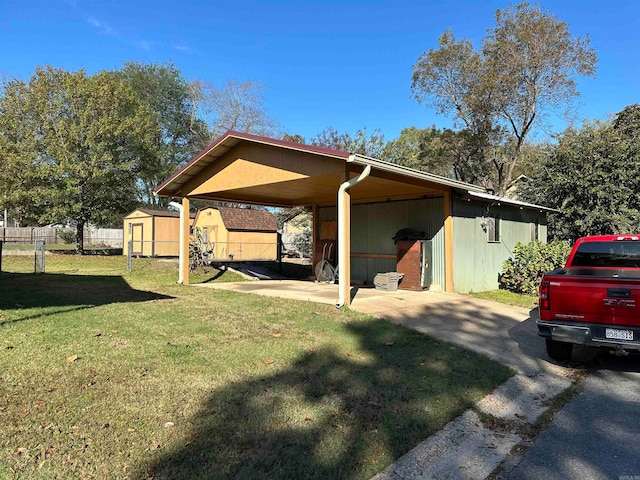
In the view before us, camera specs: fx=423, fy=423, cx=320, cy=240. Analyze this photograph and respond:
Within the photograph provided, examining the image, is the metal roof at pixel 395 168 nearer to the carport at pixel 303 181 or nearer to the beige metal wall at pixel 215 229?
the carport at pixel 303 181

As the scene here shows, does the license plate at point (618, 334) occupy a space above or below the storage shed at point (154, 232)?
below

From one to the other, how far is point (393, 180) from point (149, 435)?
26.0ft

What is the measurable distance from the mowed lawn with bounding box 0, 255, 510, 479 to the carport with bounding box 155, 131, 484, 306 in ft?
9.43

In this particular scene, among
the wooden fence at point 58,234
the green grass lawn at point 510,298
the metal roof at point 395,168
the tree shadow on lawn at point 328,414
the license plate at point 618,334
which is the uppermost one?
the metal roof at point 395,168


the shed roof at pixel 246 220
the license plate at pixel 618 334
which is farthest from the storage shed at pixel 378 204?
the shed roof at pixel 246 220

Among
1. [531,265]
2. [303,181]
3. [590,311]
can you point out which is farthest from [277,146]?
[531,265]

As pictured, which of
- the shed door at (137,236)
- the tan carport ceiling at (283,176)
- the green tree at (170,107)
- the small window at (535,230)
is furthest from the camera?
the green tree at (170,107)

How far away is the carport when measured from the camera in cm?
855

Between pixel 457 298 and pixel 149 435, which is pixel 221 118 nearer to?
pixel 457 298

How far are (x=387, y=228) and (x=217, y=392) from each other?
9.97m

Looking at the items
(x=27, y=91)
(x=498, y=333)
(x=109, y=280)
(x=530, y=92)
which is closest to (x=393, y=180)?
(x=498, y=333)

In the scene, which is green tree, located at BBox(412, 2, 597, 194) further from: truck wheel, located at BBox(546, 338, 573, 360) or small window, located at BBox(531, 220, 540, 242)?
truck wheel, located at BBox(546, 338, 573, 360)

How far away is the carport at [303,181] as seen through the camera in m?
8.55

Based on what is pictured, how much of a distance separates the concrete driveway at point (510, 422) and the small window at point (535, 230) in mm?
8292
